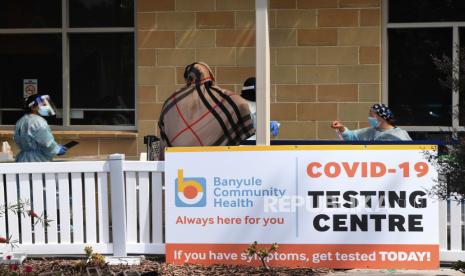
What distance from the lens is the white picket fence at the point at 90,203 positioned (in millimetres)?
7535

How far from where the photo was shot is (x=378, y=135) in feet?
28.9

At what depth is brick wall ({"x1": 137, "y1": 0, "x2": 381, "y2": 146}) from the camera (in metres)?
10.2

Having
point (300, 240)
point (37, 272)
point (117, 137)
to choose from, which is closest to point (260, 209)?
point (300, 240)

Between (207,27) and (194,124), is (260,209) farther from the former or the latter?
(207,27)

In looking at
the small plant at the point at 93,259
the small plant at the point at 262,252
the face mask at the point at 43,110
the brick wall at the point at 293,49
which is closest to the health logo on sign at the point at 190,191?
the small plant at the point at 262,252

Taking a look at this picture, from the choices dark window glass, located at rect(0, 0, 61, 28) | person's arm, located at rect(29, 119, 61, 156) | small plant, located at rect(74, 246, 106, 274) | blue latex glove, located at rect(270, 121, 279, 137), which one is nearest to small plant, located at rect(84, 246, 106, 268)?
small plant, located at rect(74, 246, 106, 274)

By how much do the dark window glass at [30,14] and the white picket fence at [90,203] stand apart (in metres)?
3.85

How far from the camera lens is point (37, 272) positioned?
6977mm

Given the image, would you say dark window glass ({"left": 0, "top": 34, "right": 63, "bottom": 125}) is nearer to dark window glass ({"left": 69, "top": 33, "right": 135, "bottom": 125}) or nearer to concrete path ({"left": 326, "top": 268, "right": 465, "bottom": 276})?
dark window glass ({"left": 69, "top": 33, "right": 135, "bottom": 125})

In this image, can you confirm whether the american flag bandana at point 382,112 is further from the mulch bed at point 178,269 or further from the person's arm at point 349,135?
the mulch bed at point 178,269

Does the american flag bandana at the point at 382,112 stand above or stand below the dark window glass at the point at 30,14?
below

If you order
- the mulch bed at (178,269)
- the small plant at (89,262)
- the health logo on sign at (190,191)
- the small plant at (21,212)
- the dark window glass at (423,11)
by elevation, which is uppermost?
the dark window glass at (423,11)

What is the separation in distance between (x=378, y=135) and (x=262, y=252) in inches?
95.9

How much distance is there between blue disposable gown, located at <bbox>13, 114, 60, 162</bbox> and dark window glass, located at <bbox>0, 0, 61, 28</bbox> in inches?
100
